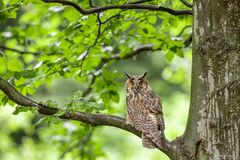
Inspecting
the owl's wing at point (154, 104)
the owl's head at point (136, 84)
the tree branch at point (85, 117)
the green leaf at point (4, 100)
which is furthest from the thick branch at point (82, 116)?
the owl's head at point (136, 84)

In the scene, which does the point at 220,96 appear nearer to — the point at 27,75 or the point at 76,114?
the point at 76,114

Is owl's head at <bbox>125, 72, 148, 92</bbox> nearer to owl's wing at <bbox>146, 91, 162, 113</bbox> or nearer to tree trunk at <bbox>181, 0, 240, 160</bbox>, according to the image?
owl's wing at <bbox>146, 91, 162, 113</bbox>

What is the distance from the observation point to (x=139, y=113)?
3203 millimetres

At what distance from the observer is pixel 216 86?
2.44 m

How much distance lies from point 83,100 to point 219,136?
0.72m

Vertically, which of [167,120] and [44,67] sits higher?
[167,120]

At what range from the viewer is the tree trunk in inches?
95.3

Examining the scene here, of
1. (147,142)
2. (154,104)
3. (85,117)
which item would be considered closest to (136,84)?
(154,104)

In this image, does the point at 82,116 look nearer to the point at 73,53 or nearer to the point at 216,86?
the point at 216,86

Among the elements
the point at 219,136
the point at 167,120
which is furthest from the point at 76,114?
the point at 167,120

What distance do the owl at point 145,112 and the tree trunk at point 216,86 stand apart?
22 centimetres

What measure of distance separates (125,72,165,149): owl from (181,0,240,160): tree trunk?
0.72ft

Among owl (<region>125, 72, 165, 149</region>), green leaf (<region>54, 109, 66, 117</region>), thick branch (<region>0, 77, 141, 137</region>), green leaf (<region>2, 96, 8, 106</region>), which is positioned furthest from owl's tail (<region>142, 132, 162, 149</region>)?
green leaf (<region>2, 96, 8, 106</region>)

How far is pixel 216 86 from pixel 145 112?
0.84 meters
